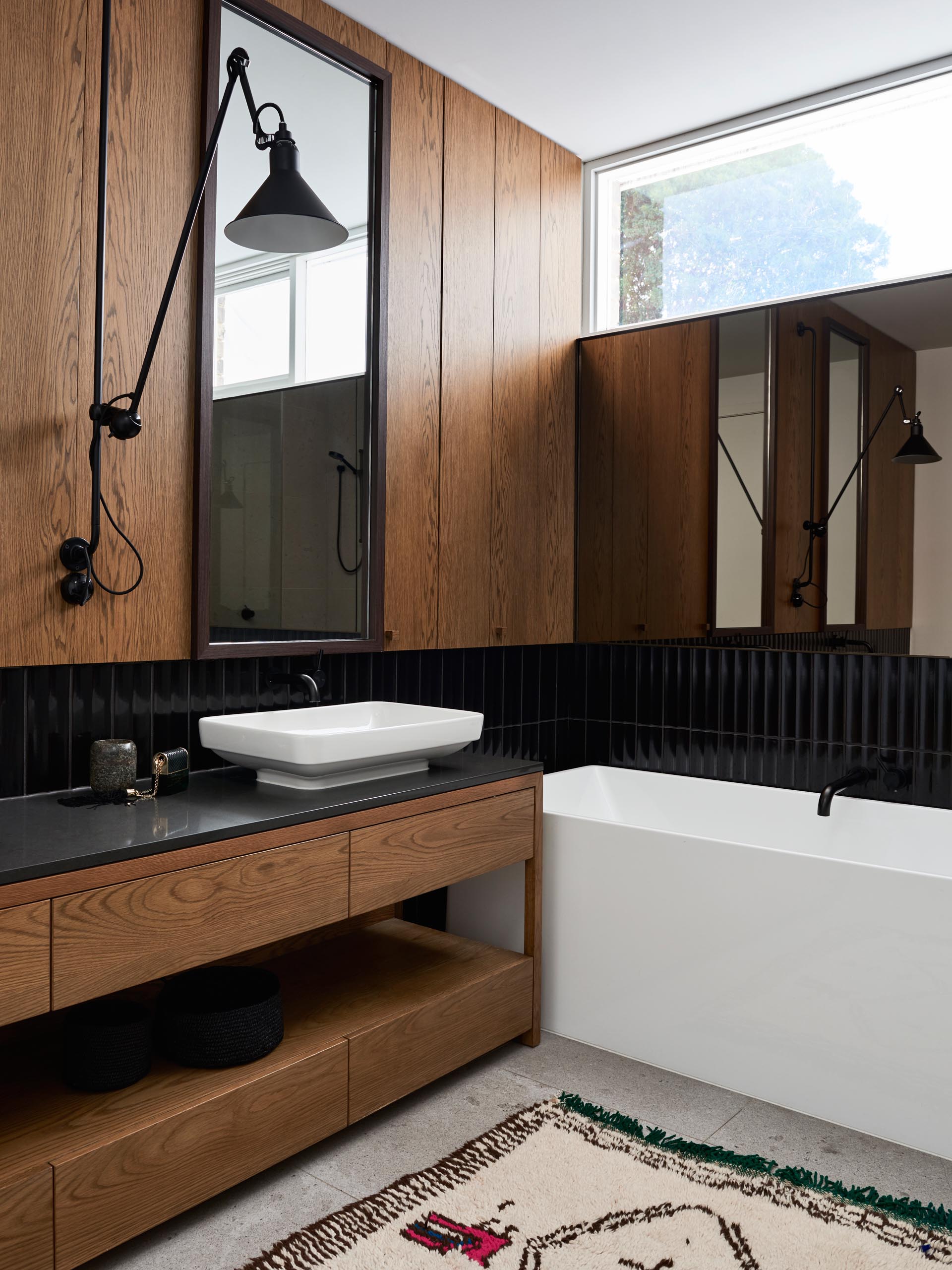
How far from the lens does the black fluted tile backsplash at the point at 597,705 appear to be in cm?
227

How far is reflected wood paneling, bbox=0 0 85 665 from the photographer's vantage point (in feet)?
6.56

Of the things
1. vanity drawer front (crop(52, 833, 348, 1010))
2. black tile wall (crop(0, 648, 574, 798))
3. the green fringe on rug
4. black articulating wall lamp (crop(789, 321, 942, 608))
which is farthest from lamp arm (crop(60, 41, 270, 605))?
black articulating wall lamp (crop(789, 321, 942, 608))

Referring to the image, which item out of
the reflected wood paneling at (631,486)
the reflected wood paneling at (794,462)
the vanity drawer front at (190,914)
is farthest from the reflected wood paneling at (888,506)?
the vanity drawer front at (190,914)

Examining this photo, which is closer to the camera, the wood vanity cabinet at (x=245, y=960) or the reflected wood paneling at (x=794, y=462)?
the wood vanity cabinet at (x=245, y=960)

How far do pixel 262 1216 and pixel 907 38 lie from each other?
11.1 ft

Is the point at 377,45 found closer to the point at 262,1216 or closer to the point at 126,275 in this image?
the point at 126,275

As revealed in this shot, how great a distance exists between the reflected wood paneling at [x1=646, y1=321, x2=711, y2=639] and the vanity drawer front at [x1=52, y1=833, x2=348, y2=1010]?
170 cm

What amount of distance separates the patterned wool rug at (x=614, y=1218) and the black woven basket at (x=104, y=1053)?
417 millimetres

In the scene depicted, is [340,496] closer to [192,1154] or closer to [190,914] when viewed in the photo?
[190,914]

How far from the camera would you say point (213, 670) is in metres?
2.57

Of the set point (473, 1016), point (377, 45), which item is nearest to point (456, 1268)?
point (473, 1016)

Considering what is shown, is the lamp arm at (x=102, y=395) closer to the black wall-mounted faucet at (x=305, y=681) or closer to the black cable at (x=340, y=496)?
the black wall-mounted faucet at (x=305, y=681)

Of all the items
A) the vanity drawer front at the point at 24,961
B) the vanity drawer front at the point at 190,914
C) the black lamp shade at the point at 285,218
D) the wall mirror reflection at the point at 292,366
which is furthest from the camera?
the wall mirror reflection at the point at 292,366

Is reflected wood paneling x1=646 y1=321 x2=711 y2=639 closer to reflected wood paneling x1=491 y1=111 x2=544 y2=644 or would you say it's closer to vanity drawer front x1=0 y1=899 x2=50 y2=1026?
reflected wood paneling x1=491 y1=111 x2=544 y2=644
